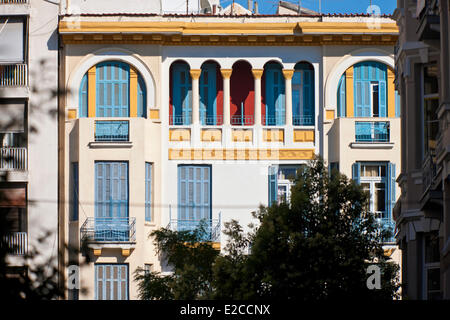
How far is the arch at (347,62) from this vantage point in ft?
151

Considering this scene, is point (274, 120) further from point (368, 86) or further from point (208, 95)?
point (368, 86)

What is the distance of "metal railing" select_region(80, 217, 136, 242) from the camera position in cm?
4391

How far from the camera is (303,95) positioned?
46.6 metres

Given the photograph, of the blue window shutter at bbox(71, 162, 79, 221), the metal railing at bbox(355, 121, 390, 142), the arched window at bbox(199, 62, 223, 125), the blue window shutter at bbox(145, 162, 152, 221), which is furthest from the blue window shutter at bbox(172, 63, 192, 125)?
the metal railing at bbox(355, 121, 390, 142)

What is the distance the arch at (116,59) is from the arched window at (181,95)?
830 millimetres

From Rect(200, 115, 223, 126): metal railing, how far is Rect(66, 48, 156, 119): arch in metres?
1.83

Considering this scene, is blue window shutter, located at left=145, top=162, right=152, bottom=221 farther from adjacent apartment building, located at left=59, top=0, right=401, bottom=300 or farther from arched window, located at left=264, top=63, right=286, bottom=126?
arched window, located at left=264, top=63, right=286, bottom=126

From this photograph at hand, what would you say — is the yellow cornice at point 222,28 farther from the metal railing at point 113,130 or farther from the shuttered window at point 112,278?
the shuttered window at point 112,278

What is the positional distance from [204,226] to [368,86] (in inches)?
304

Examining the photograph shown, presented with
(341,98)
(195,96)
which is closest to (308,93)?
(341,98)
